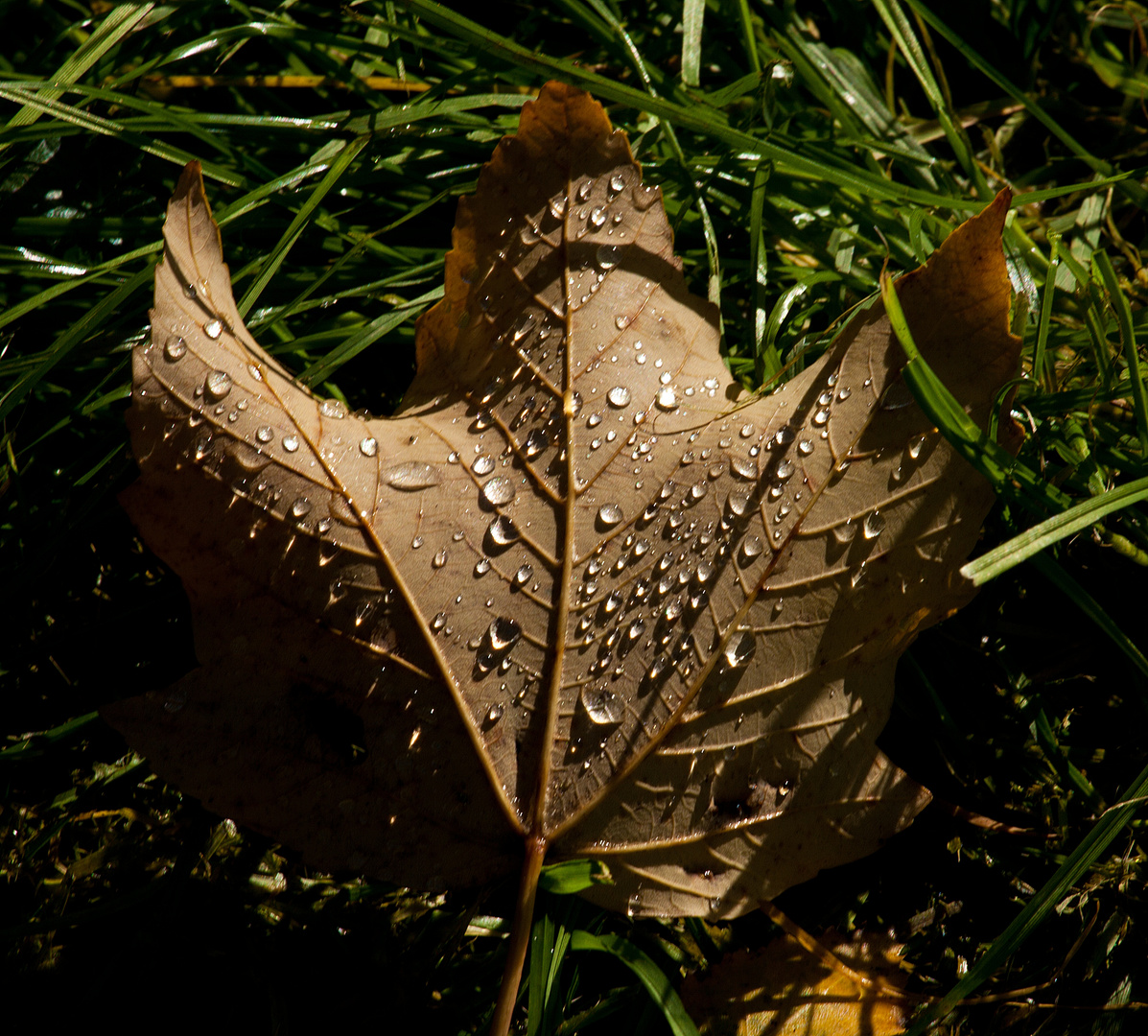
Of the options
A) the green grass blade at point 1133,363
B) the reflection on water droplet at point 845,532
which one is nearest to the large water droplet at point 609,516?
the reflection on water droplet at point 845,532

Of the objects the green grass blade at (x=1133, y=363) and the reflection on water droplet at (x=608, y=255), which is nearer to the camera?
the reflection on water droplet at (x=608, y=255)

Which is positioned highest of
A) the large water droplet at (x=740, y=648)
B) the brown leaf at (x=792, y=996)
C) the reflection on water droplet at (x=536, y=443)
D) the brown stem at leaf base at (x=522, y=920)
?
the reflection on water droplet at (x=536, y=443)

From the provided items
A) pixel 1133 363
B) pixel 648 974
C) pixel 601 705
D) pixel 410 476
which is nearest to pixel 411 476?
pixel 410 476

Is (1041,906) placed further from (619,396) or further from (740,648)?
(619,396)

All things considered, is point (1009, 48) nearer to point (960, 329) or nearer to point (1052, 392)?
point (1052, 392)

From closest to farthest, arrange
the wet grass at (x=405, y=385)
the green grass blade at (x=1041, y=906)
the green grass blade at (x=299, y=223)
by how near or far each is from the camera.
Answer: the green grass blade at (x=1041, y=906)
the wet grass at (x=405, y=385)
the green grass blade at (x=299, y=223)

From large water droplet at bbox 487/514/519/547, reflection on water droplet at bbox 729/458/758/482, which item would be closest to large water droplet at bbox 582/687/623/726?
large water droplet at bbox 487/514/519/547

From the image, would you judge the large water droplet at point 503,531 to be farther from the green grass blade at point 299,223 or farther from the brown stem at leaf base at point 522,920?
the green grass blade at point 299,223

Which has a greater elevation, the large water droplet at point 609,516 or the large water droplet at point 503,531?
the large water droplet at point 503,531
